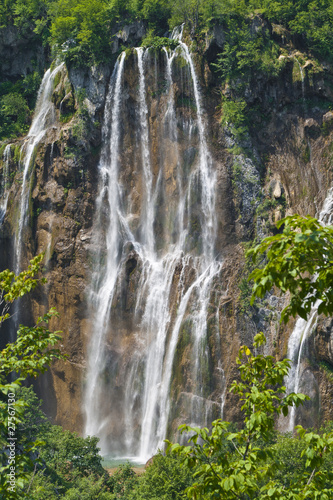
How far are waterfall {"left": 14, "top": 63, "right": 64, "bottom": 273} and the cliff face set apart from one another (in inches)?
16.5

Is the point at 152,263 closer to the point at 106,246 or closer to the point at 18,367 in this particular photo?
the point at 106,246

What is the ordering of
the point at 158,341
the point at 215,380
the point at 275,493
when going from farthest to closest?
the point at 158,341 → the point at 215,380 → the point at 275,493

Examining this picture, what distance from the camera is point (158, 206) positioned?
34188 millimetres

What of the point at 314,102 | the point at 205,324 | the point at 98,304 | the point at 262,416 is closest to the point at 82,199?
the point at 98,304

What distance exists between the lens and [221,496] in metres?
6.32

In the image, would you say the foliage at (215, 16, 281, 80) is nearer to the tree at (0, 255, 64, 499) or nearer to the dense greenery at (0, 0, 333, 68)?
the dense greenery at (0, 0, 333, 68)

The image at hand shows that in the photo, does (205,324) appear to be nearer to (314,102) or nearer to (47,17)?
(314,102)

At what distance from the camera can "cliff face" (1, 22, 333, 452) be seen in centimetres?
3053

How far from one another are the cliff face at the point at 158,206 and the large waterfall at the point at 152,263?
0.08m

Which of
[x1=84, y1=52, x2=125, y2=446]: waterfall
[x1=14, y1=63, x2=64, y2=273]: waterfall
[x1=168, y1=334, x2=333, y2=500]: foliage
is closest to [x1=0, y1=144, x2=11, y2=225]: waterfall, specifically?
[x1=14, y1=63, x2=64, y2=273]: waterfall

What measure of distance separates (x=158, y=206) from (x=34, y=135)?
38.7 feet

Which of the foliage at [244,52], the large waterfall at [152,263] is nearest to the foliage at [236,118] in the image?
the large waterfall at [152,263]

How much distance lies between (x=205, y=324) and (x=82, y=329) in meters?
8.63

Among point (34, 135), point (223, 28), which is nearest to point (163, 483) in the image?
point (34, 135)
